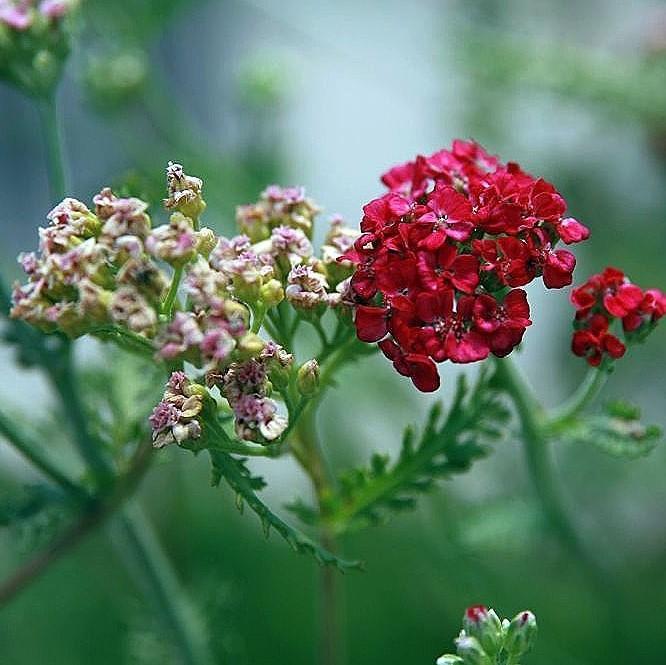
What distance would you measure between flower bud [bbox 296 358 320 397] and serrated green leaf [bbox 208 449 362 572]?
10 centimetres

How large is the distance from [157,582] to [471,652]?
615mm

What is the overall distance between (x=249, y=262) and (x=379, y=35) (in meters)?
3.91

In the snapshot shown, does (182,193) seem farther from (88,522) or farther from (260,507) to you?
(88,522)

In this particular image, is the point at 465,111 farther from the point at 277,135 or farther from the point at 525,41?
the point at 277,135

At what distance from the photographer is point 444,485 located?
2.72 m

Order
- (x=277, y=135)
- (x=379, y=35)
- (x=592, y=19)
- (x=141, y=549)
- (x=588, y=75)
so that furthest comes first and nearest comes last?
1. (x=379, y=35)
2. (x=592, y=19)
3. (x=277, y=135)
4. (x=588, y=75)
5. (x=141, y=549)

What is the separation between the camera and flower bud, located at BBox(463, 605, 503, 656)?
43.3 inches

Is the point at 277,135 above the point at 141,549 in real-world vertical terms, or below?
above

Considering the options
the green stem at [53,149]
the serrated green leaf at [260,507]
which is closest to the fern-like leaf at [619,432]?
the serrated green leaf at [260,507]

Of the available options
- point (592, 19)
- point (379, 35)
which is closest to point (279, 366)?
point (592, 19)

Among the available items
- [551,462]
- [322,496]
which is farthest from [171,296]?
[551,462]

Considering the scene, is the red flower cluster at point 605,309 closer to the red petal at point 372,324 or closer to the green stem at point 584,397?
the green stem at point 584,397

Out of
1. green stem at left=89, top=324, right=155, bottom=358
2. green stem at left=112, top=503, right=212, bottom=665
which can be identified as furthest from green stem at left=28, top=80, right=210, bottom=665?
green stem at left=89, top=324, right=155, bottom=358

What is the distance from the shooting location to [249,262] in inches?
43.9
